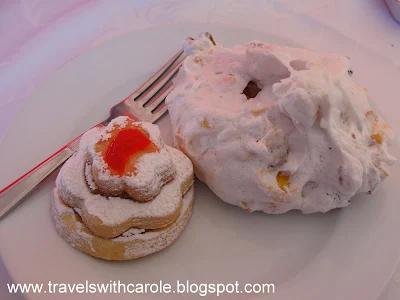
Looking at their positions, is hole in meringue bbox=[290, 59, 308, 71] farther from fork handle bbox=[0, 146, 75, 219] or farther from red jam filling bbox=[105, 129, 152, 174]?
fork handle bbox=[0, 146, 75, 219]

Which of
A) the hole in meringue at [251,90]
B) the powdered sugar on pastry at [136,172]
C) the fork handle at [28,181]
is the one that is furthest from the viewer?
the hole in meringue at [251,90]

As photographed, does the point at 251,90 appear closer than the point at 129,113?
Yes

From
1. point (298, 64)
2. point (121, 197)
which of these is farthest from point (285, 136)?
point (121, 197)

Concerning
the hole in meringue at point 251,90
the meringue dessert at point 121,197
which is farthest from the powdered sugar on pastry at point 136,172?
the hole in meringue at point 251,90

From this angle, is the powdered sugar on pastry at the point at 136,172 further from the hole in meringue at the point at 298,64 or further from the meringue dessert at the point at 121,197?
the hole in meringue at the point at 298,64

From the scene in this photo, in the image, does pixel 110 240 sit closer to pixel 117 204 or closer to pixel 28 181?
pixel 117 204
